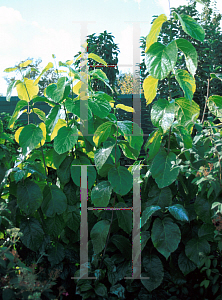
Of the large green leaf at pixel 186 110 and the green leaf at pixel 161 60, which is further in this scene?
the large green leaf at pixel 186 110

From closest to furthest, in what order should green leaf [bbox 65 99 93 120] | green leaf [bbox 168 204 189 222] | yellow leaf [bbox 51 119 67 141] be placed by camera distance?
1. green leaf [bbox 168 204 189 222]
2. green leaf [bbox 65 99 93 120]
3. yellow leaf [bbox 51 119 67 141]

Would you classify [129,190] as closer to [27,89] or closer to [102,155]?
[102,155]

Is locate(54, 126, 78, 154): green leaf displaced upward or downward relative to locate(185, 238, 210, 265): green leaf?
upward

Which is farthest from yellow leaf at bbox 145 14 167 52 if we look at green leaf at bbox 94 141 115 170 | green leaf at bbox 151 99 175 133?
green leaf at bbox 94 141 115 170

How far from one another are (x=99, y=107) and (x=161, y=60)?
0.41 metres

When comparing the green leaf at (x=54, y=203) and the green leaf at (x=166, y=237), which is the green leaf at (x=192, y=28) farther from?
the green leaf at (x=54, y=203)

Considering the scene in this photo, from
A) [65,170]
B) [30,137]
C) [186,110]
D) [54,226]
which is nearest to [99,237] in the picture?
[54,226]

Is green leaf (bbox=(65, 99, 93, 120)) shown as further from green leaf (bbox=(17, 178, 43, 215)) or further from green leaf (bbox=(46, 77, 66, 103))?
green leaf (bbox=(17, 178, 43, 215))

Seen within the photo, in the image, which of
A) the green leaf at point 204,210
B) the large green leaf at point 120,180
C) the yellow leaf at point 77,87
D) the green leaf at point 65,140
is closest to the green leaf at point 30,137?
the green leaf at point 65,140

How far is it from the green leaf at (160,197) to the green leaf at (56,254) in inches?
22.0

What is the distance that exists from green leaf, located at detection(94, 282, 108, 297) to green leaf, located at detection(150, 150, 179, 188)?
0.57 m

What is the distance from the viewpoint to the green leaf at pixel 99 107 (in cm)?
156

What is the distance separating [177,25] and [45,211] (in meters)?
3.98

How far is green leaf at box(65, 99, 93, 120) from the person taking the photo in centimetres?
156
